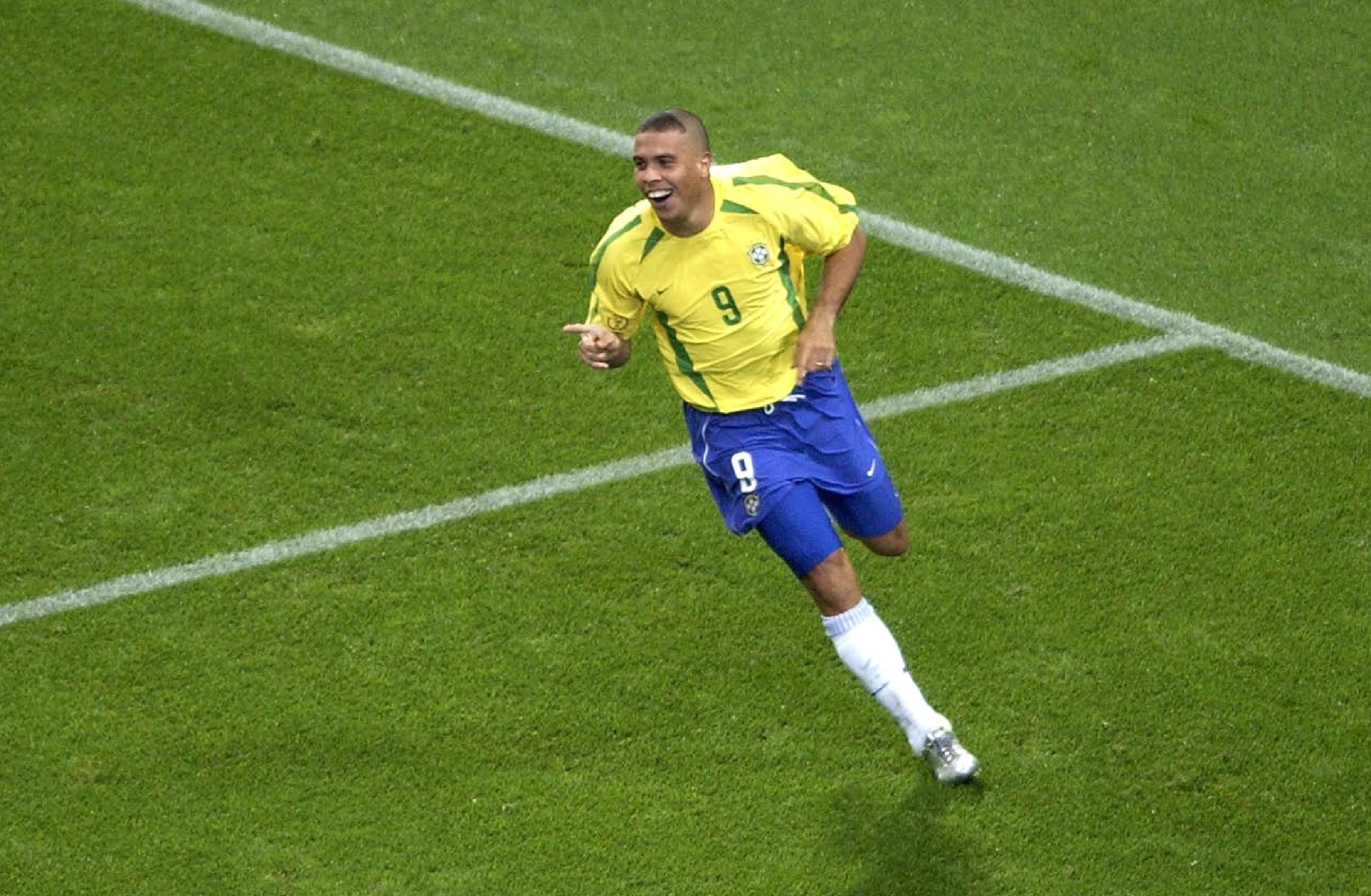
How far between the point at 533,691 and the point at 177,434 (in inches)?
82.5

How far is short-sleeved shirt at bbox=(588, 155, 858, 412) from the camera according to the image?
6.73 m

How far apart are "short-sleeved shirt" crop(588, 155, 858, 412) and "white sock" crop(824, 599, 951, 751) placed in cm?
77

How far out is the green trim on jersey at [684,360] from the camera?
6.85 meters

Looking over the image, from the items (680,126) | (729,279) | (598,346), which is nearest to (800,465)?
(729,279)

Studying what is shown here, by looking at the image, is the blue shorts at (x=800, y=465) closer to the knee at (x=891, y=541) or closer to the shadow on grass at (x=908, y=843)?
the knee at (x=891, y=541)

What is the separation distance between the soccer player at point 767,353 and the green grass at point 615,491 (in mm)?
599

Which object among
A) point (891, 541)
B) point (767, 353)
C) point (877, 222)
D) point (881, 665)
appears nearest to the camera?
point (881, 665)

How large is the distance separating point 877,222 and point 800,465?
2888 millimetres

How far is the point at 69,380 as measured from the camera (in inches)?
342

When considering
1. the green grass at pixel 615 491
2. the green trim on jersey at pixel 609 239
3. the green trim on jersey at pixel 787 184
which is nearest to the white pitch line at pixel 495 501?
the green grass at pixel 615 491

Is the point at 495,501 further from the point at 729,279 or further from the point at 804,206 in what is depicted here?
the point at 804,206

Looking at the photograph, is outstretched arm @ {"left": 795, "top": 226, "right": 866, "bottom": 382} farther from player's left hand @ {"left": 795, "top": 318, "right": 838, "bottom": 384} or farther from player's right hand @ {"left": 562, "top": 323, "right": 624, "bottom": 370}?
player's right hand @ {"left": 562, "top": 323, "right": 624, "bottom": 370}

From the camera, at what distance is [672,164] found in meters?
6.46

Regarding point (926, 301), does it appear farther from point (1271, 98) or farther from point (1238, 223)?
point (1271, 98)
